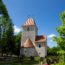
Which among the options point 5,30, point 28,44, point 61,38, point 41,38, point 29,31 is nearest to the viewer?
point 61,38

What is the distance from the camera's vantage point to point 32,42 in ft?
228

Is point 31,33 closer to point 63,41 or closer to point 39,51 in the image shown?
point 39,51

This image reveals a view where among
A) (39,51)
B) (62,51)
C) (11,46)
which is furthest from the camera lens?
(39,51)

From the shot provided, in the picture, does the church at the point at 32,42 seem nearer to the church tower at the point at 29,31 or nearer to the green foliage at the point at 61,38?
the church tower at the point at 29,31

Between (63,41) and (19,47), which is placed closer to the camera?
(63,41)

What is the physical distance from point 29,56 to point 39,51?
155 inches

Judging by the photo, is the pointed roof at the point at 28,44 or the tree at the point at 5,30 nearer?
the tree at the point at 5,30

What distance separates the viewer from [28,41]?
68375 millimetres

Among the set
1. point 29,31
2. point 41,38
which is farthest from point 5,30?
point 41,38

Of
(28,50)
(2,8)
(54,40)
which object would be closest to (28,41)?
(28,50)

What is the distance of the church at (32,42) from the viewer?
67812 millimetres

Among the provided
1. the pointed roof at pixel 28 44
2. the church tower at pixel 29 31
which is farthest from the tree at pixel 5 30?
the church tower at pixel 29 31

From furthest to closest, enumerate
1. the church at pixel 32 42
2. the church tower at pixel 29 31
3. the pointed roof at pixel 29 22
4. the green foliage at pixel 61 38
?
the pointed roof at pixel 29 22 < the church tower at pixel 29 31 < the church at pixel 32 42 < the green foliage at pixel 61 38

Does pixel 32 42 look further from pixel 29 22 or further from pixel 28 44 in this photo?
pixel 29 22
